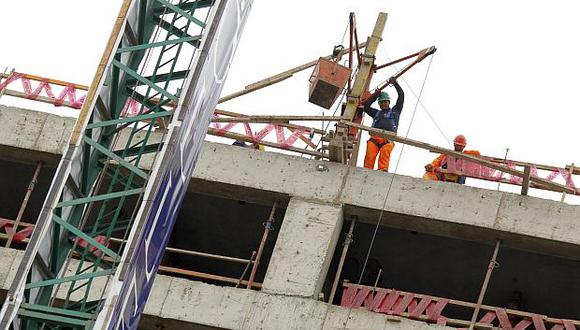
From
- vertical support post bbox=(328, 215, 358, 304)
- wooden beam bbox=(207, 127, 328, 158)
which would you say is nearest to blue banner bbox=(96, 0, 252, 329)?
vertical support post bbox=(328, 215, 358, 304)

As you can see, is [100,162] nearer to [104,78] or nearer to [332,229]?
[104,78]

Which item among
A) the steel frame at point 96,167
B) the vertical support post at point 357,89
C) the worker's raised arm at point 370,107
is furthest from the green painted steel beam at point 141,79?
the worker's raised arm at point 370,107

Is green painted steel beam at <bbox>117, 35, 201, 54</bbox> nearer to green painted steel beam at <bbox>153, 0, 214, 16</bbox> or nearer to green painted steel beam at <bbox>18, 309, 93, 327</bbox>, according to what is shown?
green painted steel beam at <bbox>153, 0, 214, 16</bbox>

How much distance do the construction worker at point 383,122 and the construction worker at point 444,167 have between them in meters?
0.78

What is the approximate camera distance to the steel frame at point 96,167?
2066 cm

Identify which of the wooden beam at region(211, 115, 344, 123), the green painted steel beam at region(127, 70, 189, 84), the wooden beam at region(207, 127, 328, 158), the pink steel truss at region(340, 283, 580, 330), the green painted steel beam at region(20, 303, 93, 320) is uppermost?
the wooden beam at region(211, 115, 344, 123)

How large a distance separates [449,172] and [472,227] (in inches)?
55.3

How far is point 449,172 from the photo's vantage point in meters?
27.4

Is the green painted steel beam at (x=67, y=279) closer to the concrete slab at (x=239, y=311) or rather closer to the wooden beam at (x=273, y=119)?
the concrete slab at (x=239, y=311)

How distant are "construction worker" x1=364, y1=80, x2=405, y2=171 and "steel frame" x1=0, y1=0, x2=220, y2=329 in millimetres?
6174

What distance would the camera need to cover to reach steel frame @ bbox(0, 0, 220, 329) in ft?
67.8

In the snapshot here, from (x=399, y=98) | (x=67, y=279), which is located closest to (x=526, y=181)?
(x=399, y=98)

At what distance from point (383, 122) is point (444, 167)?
1.36 meters

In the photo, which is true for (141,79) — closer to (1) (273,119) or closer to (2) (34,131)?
(1) (273,119)
